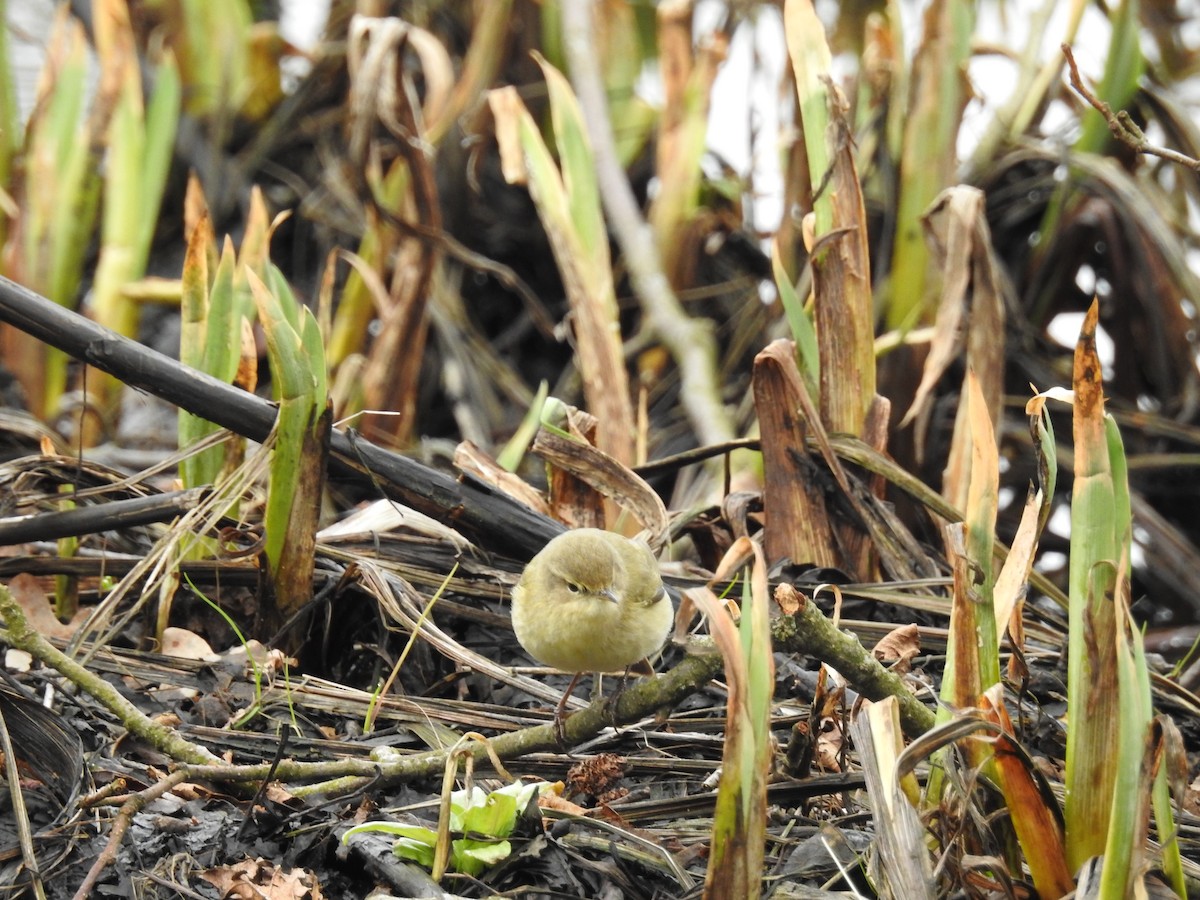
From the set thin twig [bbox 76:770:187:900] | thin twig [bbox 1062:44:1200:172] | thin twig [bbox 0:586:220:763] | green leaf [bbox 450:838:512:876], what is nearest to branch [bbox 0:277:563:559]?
thin twig [bbox 0:586:220:763]

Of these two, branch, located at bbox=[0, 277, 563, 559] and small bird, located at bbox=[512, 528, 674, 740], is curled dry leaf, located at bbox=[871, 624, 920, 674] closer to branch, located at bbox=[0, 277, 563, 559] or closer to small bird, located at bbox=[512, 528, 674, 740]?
small bird, located at bbox=[512, 528, 674, 740]

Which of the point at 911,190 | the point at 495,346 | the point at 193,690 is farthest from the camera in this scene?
the point at 495,346

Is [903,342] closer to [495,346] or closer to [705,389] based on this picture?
[705,389]

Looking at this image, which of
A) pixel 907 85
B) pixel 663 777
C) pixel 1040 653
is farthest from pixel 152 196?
pixel 1040 653

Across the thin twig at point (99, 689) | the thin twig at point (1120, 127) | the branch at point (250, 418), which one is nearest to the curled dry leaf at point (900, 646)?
the branch at point (250, 418)

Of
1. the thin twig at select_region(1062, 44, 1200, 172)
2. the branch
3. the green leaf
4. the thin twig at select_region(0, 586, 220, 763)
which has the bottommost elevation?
the green leaf

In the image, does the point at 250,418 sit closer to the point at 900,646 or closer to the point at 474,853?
the point at 474,853

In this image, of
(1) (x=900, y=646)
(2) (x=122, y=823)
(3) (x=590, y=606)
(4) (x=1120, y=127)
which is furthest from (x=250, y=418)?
(4) (x=1120, y=127)

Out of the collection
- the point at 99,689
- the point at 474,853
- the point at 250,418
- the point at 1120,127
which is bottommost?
the point at 474,853
